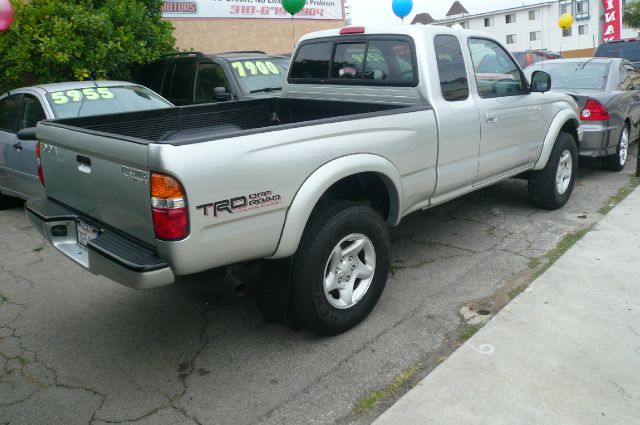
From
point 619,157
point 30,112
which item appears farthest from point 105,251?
point 619,157

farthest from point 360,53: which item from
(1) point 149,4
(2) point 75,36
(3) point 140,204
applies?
(1) point 149,4

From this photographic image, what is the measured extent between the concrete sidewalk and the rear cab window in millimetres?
1889

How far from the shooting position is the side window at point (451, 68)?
4.25 metres

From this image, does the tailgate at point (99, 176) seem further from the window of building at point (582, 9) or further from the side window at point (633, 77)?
the window of building at point (582, 9)

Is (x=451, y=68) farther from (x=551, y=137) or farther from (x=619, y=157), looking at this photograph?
(x=619, y=157)

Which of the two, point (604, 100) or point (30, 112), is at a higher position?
point (30, 112)

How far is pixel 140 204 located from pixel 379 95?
2.31 meters

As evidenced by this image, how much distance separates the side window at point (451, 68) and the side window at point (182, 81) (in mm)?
4781

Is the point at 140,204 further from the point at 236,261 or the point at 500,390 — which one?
the point at 500,390

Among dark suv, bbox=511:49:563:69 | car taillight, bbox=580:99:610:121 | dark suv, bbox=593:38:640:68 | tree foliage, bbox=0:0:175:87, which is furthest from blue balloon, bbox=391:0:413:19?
dark suv, bbox=511:49:563:69

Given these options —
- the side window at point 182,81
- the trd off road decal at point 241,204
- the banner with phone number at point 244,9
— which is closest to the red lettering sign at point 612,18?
the banner with phone number at point 244,9

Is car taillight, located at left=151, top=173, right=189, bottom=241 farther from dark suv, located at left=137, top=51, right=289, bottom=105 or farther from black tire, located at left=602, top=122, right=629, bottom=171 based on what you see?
black tire, located at left=602, top=122, right=629, bottom=171

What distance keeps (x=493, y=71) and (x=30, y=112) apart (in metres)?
4.90

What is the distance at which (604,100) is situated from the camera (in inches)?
275
